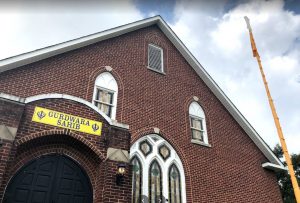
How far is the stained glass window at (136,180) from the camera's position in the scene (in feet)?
29.9

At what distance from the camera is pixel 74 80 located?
32.6 feet

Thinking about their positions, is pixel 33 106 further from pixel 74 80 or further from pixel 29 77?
pixel 74 80

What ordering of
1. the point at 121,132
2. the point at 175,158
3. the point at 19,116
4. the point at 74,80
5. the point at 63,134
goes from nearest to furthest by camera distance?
the point at 19,116
the point at 63,134
the point at 121,132
the point at 74,80
the point at 175,158

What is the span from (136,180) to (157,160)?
4.34 ft

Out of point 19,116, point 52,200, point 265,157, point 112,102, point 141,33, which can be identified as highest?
point 141,33

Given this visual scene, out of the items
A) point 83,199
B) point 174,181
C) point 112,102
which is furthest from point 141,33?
point 83,199

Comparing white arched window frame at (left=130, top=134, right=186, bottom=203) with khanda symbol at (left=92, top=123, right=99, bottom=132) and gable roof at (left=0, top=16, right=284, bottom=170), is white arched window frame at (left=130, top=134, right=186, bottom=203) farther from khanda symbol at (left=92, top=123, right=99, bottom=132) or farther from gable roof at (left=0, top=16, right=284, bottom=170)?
gable roof at (left=0, top=16, right=284, bottom=170)

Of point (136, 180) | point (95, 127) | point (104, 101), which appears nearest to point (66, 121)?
point (95, 127)

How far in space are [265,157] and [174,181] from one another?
613 cm

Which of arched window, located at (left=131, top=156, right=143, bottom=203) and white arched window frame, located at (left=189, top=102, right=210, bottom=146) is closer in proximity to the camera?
arched window, located at (left=131, top=156, right=143, bottom=203)

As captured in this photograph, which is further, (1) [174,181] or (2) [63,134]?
(1) [174,181]

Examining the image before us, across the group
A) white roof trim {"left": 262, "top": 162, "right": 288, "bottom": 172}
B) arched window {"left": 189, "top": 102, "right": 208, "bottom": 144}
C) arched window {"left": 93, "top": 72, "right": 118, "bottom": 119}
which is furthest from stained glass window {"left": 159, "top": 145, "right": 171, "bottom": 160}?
white roof trim {"left": 262, "top": 162, "right": 288, "bottom": 172}

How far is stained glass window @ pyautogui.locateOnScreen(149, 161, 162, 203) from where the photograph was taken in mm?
9559

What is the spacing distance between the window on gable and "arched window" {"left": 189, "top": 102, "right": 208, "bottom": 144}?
2.46 meters
